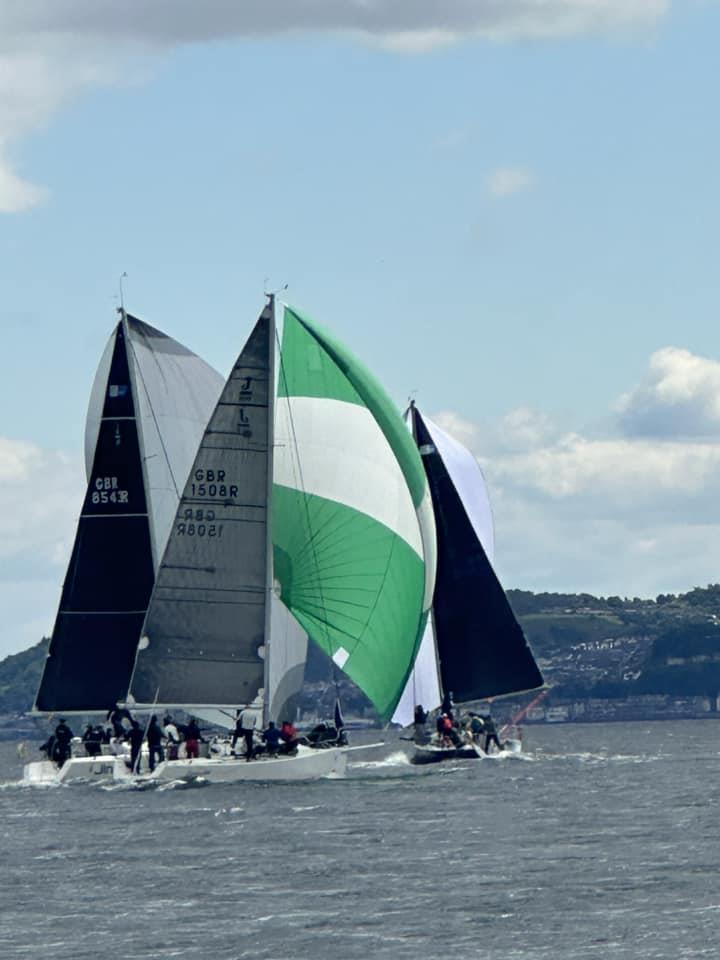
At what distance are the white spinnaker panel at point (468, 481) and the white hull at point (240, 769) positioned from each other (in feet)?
53.3

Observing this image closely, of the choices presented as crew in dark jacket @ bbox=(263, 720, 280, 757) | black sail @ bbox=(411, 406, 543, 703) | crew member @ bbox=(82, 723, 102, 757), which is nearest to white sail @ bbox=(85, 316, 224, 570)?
crew member @ bbox=(82, 723, 102, 757)

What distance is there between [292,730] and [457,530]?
15076mm

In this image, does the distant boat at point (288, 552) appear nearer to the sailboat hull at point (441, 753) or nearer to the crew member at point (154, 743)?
the crew member at point (154, 743)

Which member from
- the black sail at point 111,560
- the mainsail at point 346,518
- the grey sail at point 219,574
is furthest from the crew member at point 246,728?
the black sail at point 111,560

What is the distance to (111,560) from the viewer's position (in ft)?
206

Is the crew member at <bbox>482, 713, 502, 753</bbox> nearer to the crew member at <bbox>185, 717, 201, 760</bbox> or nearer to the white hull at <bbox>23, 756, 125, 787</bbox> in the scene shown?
the white hull at <bbox>23, 756, 125, 787</bbox>

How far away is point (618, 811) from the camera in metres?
46.8

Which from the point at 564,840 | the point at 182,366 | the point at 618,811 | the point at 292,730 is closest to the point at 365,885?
the point at 564,840

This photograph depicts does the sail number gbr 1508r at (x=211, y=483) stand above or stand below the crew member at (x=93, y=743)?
above

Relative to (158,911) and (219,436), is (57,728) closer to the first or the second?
(219,436)

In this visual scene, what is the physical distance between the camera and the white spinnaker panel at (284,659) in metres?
56.8

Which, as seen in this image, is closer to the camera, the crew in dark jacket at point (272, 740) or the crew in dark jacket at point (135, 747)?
the crew in dark jacket at point (272, 740)

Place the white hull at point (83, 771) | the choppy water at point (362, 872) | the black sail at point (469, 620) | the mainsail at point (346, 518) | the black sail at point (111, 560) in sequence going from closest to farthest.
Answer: the choppy water at point (362, 872), the mainsail at point (346, 518), the white hull at point (83, 771), the black sail at point (111, 560), the black sail at point (469, 620)

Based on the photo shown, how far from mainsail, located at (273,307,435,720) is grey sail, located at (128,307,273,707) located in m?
1.37
